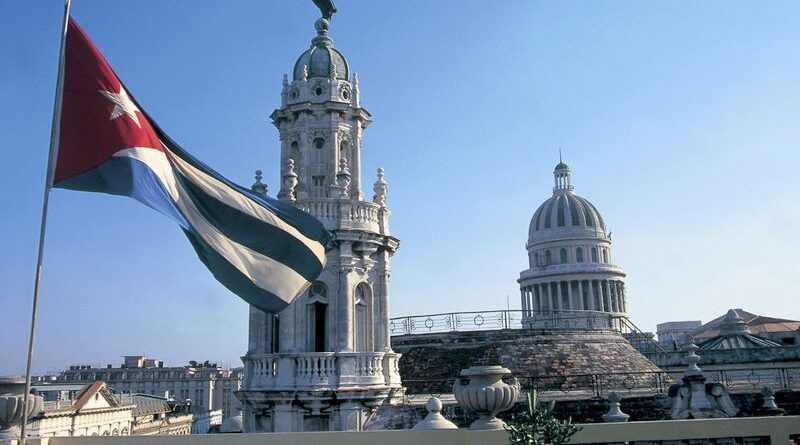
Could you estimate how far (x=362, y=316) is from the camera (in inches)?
1022

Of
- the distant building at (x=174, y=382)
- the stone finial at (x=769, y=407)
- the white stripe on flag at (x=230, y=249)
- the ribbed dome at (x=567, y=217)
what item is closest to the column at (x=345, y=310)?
the white stripe on flag at (x=230, y=249)

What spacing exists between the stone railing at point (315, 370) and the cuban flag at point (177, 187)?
36.4ft

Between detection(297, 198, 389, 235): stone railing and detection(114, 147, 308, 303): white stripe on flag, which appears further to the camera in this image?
detection(297, 198, 389, 235): stone railing

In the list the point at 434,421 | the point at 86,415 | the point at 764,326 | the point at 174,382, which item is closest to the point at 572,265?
the point at 764,326

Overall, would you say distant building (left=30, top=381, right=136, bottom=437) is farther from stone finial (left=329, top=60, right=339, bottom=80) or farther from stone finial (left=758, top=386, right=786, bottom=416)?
stone finial (left=758, top=386, right=786, bottom=416)

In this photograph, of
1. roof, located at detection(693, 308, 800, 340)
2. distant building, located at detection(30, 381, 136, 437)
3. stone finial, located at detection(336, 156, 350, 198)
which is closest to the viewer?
stone finial, located at detection(336, 156, 350, 198)

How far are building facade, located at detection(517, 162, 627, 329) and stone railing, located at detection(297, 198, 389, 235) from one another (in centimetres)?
6973

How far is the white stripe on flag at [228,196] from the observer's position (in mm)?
12467

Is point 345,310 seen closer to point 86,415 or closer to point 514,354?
point 514,354

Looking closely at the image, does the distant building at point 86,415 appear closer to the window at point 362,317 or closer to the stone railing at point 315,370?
the stone railing at point 315,370

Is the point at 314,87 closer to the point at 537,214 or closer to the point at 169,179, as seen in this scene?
the point at 169,179

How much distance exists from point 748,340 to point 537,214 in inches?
1993

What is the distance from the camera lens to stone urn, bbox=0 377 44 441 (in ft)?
34.9

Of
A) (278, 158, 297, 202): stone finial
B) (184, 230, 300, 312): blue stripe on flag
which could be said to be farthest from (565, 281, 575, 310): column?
(184, 230, 300, 312): blue stripe on flag
